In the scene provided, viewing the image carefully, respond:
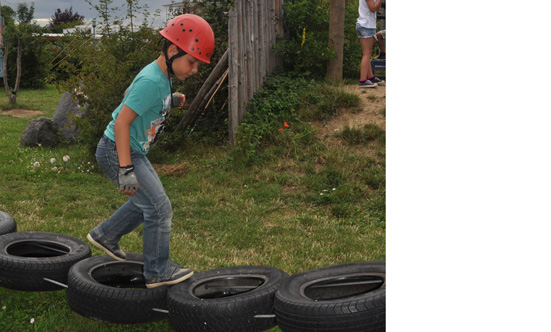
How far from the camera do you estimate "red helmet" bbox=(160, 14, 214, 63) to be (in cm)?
375

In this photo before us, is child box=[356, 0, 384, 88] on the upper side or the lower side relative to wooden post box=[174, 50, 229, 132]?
upper

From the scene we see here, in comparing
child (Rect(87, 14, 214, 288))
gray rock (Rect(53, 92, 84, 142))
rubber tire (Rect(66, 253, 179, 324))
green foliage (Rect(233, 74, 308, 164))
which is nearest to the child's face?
child (Rect(87, 14, 214, 288))

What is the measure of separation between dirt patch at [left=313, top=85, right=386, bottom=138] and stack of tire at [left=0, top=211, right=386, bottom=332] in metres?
4.72

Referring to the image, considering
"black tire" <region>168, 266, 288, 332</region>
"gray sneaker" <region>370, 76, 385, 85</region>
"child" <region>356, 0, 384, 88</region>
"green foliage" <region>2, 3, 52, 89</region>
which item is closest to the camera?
"black tire" <region>168, 266, 288, 332</region>

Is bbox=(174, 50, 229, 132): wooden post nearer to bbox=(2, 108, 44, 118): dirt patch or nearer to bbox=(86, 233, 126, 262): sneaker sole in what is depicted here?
bbox=(86, 233, 126, 262): sneaker sole

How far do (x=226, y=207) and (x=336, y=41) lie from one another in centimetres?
492

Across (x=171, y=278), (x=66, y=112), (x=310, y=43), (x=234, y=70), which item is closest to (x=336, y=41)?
(x=310, y=43)

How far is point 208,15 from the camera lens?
405 inches

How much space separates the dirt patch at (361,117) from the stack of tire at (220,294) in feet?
15.5

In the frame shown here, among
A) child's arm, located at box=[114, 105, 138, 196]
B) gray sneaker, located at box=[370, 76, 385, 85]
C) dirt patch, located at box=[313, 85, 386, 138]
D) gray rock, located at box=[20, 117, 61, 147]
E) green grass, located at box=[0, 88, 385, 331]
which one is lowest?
green grass, located at box=[0, 88, 385, 331]

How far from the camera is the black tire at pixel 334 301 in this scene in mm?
3076

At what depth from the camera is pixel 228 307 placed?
3533 mm
